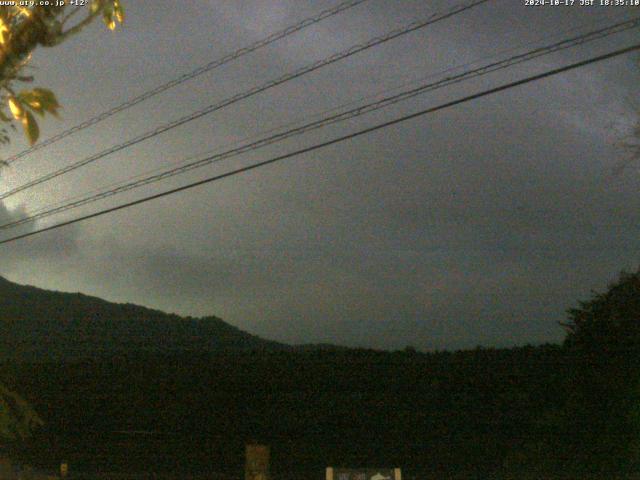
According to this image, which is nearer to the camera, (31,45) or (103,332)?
(31,45)

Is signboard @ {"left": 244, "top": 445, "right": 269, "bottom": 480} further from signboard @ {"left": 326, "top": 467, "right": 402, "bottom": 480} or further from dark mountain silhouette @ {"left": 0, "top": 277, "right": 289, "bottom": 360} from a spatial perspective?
dark mountain silhouette @ {"left": 0, "top": 277, "right": 289, "bottom": 360}

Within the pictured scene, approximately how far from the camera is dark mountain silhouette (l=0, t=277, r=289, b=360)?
26547mm

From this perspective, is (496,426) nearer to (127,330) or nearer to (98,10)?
(98,10)

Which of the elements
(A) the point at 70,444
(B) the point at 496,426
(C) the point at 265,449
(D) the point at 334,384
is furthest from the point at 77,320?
(C) the point at 265,449

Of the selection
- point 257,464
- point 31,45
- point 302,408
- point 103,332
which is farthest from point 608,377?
point 103,332

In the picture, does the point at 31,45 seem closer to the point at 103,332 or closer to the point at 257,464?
the point at 257,464

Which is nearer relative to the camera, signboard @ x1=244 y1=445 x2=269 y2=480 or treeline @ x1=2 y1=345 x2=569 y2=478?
signboard @ x1=244 y1=445 x2=269 y2=480

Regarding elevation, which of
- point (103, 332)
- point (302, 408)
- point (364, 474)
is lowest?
point (364, 474)

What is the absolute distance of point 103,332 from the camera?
27.7 m

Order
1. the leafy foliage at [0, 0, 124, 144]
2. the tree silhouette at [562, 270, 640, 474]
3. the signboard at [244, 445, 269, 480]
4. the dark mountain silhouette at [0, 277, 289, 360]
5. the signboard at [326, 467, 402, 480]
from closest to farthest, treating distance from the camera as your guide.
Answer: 1. the leafy foliage at [0, 0, 124, 144]
2. the signboard at [326, 467, 402, 480]
3. the signboard at [244, 445, 269, 480]
4. the tree silhouette at [562, 270, 640, 474]
5. the dark mountain silhouette at [0, 277, 289, 360]

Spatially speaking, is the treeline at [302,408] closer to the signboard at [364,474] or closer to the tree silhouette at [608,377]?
the tree silhouette at [608,377]

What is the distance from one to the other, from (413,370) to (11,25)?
13.2 m

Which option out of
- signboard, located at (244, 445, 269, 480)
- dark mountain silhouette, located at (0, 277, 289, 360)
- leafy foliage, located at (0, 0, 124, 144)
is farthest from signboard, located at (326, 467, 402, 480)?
dark mountain silhouette, located at (0, 277, 289, 360)

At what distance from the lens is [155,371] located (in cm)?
1944
